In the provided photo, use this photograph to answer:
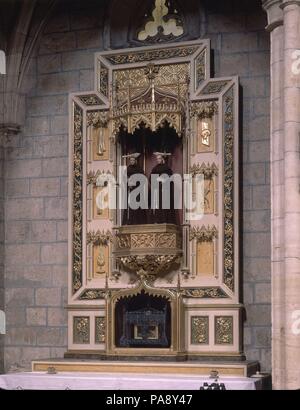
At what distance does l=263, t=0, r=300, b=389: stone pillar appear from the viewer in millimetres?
10523

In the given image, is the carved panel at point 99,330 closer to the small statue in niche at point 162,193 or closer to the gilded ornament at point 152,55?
the small statue in niche at point 162,193

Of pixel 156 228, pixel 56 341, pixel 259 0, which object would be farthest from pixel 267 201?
pixel 56 341

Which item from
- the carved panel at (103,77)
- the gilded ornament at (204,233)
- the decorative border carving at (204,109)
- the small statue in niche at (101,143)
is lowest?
the gilded ornament at (204,233)

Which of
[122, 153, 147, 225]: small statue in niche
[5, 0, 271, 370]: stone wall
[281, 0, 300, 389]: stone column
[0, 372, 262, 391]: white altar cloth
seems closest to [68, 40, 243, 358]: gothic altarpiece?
[122, 153, 147, 225]: small statue in niche

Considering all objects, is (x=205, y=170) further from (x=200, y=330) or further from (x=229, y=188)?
(x=200, y=330)

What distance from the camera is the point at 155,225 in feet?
42.1

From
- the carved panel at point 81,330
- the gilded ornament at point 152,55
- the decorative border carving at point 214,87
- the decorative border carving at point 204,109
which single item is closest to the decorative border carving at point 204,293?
the carved panel at point 81,330

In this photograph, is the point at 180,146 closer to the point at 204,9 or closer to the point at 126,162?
the point at 126,162

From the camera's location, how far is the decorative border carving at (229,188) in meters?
12.8

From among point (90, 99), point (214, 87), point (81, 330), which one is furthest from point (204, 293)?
point (90, 99)

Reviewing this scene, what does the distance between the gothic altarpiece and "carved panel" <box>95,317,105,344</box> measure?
0.05 ft

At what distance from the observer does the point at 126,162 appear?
13555 mm

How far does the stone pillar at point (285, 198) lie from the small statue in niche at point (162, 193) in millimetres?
2451

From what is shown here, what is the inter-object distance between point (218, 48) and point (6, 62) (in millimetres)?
3370
